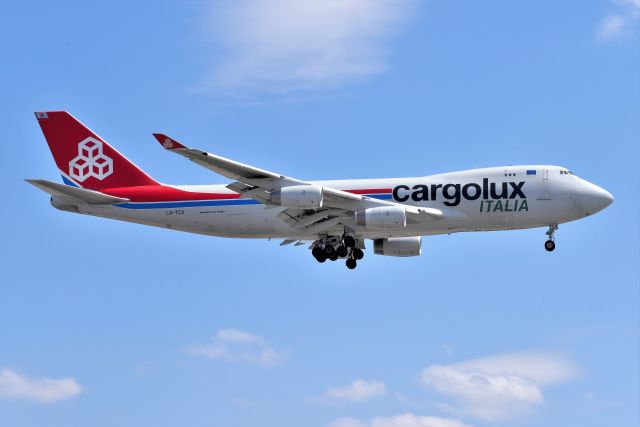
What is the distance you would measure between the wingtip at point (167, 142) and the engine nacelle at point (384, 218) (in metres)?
10.2

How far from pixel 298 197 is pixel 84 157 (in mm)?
15183

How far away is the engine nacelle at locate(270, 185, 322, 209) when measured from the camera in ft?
174

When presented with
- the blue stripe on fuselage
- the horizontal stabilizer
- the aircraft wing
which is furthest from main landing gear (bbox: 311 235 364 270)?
the horizontal stabilizer

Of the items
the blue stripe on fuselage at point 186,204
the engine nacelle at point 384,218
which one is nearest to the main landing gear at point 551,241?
the engine nacelle at point 384,218

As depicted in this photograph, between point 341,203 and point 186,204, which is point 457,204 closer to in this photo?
point 341,203

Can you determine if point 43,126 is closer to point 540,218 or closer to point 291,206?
point 291,206

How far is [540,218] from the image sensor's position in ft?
182

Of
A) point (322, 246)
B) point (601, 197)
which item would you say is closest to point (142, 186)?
point (322, 246)

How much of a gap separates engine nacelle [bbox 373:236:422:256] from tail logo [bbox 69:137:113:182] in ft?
51.0

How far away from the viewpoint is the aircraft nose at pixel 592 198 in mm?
55844

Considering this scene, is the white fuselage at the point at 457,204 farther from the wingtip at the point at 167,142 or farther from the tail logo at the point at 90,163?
the wingtip at the point at 167,142

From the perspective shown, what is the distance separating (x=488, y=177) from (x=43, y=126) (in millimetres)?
25501

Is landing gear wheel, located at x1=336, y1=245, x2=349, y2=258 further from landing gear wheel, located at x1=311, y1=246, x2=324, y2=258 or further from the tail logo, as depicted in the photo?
the tail logo

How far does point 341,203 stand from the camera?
A: 54.9 meters
